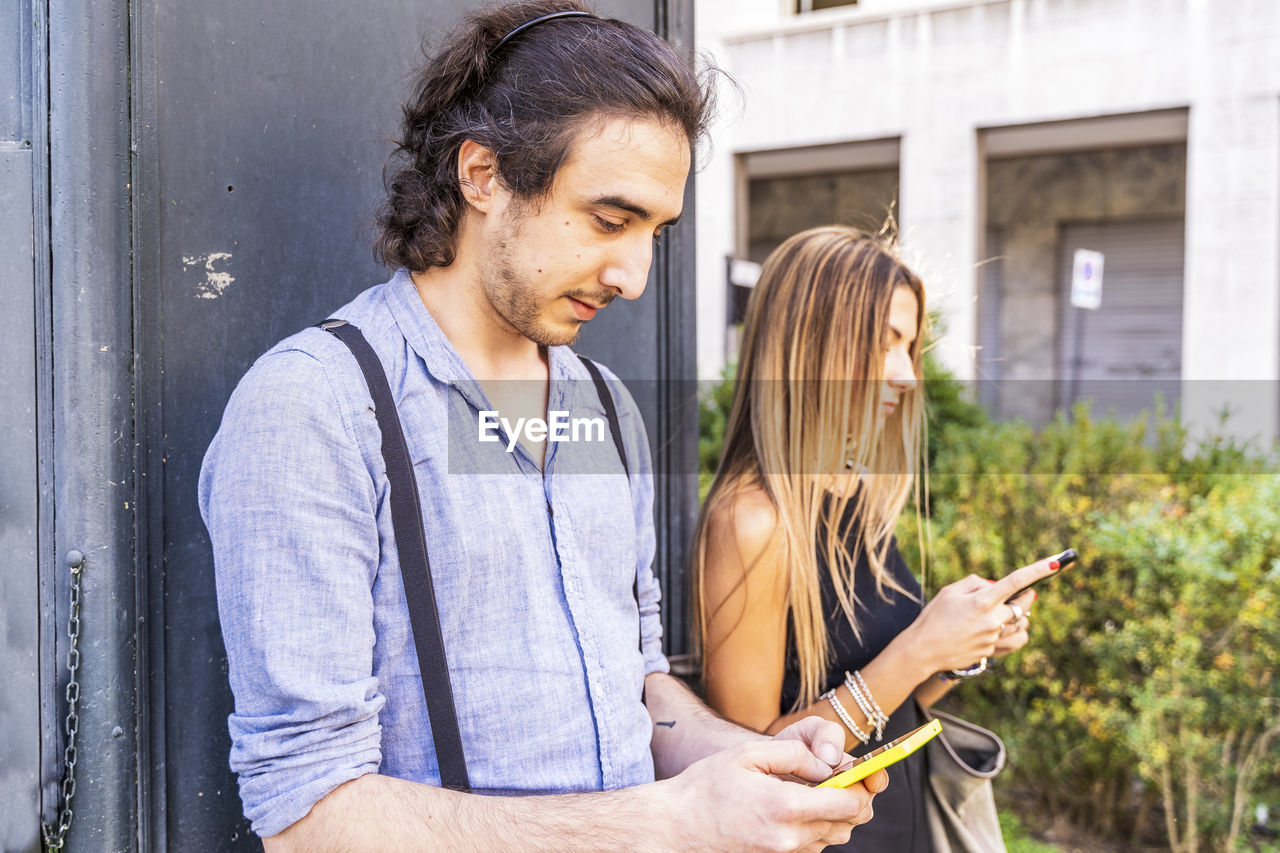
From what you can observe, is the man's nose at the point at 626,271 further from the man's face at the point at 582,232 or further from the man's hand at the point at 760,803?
→ the man's hand at the point at 760,803

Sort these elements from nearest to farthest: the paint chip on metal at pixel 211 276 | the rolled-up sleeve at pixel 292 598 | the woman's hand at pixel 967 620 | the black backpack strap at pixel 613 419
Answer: the rolled-up sleeve at pixel 292 598 < the paint chip on metal at pixel 211 276 < the black backpack strap at pixel 613 419 < the woman's hand at pixel 967 620

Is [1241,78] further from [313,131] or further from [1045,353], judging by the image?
[313,131]

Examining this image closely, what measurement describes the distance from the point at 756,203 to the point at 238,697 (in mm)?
A: 13671

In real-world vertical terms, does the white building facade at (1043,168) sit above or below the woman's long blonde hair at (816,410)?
above

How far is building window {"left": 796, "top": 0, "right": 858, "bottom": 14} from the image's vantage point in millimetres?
12867

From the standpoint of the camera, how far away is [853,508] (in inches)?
89.3

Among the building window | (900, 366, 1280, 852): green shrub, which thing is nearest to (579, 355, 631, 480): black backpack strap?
(900, 366, 1280, 852): green shrub

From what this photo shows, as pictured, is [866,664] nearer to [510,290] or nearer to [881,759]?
[881,759]

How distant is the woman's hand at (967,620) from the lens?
2.00 meters

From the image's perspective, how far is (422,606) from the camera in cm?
134

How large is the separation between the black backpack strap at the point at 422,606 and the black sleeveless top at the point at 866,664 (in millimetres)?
936

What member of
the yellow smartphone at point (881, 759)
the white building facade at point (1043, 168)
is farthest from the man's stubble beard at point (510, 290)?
the white building facade at point (1043, 168)

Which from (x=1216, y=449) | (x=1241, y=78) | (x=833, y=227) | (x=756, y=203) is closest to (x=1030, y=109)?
(x=1241, y=78)

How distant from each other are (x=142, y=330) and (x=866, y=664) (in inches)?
58.6
